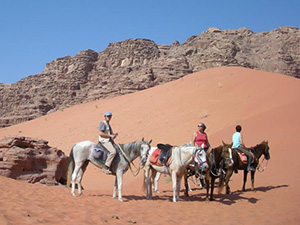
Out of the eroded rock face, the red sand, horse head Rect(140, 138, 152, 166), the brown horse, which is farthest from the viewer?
the eroded rock face

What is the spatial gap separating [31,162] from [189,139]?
1165cm

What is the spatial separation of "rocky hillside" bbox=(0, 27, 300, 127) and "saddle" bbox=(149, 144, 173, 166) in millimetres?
53061

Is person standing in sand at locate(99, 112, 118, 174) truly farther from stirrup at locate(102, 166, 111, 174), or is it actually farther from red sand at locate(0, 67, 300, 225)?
Result: red sand at locate(0, 67, 300, 225)

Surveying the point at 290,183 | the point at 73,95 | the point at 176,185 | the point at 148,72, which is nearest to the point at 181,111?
the point at 290,183

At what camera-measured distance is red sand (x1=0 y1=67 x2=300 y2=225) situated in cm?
728

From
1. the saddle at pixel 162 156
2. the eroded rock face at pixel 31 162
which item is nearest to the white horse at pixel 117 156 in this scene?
the saddle at pixel 162 156

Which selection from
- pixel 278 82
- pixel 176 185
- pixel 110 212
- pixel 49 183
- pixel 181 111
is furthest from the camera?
pixel 181 111

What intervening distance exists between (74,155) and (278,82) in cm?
2251

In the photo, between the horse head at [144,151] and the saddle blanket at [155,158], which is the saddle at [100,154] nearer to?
the horse head at [144,151]

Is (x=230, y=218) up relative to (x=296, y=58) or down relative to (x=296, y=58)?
down

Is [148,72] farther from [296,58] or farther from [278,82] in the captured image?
[278,82]

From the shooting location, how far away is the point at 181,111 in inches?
1125

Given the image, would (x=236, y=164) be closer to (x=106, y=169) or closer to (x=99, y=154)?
(x=106, y=169)

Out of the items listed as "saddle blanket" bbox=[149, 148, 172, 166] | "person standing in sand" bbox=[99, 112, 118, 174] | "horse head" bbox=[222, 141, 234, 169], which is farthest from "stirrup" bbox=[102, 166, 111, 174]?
"horse head" bbox=[222, 141, 234, 169]
